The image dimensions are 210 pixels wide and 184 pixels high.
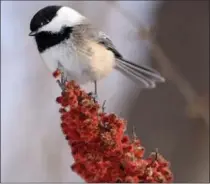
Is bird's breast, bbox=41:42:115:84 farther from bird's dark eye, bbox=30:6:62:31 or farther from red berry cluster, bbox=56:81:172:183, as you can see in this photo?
red berry cluster, bbox=56:81:172:183

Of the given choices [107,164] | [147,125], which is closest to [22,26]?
[147,125]

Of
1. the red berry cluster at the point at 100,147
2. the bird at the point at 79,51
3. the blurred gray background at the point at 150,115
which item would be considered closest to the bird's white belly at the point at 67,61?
the bird at the point at 79,51

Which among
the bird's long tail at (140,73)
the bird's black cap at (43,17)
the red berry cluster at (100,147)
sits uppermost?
the bird's black cap at (43,17)

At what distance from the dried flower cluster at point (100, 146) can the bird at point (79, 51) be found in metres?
0.16

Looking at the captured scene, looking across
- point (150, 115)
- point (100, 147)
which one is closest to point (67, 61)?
point (100, 147)

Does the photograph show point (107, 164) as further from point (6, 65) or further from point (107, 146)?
point (6, 65)

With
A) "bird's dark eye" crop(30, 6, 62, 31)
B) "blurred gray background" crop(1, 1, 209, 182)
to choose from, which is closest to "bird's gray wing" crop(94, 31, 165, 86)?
"bird's dark eye" crop(30, 6, 62, 31)

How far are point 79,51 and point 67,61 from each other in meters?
0.04

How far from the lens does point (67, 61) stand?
2.60ft

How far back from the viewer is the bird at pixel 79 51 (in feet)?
2.48

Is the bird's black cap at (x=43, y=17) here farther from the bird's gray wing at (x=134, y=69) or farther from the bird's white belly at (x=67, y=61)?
the bird's gray wing at (x=134, y=69)

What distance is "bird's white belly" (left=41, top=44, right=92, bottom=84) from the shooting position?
78 centimetres

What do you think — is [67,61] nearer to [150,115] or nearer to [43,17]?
[43,17]

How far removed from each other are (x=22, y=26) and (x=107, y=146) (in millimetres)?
569
